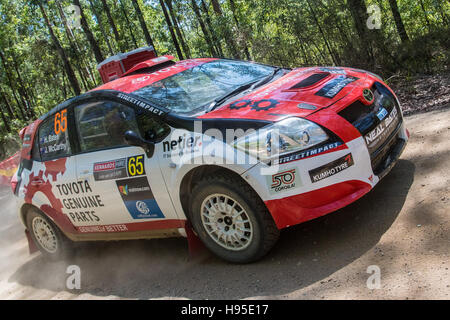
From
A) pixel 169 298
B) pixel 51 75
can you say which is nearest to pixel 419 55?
pixel 169 298

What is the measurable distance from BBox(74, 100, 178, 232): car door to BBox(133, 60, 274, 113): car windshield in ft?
1.17

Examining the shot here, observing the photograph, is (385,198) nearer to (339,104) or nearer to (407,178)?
(407,178)

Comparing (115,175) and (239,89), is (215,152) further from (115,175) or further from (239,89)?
(115,175)

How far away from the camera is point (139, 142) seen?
410 cm

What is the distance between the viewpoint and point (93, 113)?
4.77 meters

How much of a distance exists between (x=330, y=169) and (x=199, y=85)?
1804 millimetres

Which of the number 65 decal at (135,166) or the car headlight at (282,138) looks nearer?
the car headlight at (282,138)

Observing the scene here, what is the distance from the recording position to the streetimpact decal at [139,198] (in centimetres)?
424

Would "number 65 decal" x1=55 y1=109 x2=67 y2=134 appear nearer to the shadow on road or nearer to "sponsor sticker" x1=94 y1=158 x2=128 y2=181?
"sponsor sticker" x1=94 y1=158 x2=128 y2=181

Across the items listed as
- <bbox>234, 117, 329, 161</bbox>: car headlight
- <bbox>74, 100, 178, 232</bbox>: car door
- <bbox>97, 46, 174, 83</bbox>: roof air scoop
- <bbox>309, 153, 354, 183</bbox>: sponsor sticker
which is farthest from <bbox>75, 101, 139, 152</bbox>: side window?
<bbox>97, 46, 174, 83</bbox>: roof air scoop

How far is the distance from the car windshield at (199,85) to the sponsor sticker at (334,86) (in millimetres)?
945

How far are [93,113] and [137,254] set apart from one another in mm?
1700

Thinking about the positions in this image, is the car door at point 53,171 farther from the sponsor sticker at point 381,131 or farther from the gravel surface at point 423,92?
the gravel surface at point 423,92

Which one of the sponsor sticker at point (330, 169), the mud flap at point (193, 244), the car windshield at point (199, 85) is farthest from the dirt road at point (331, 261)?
the car windshield at point (199, 85)
